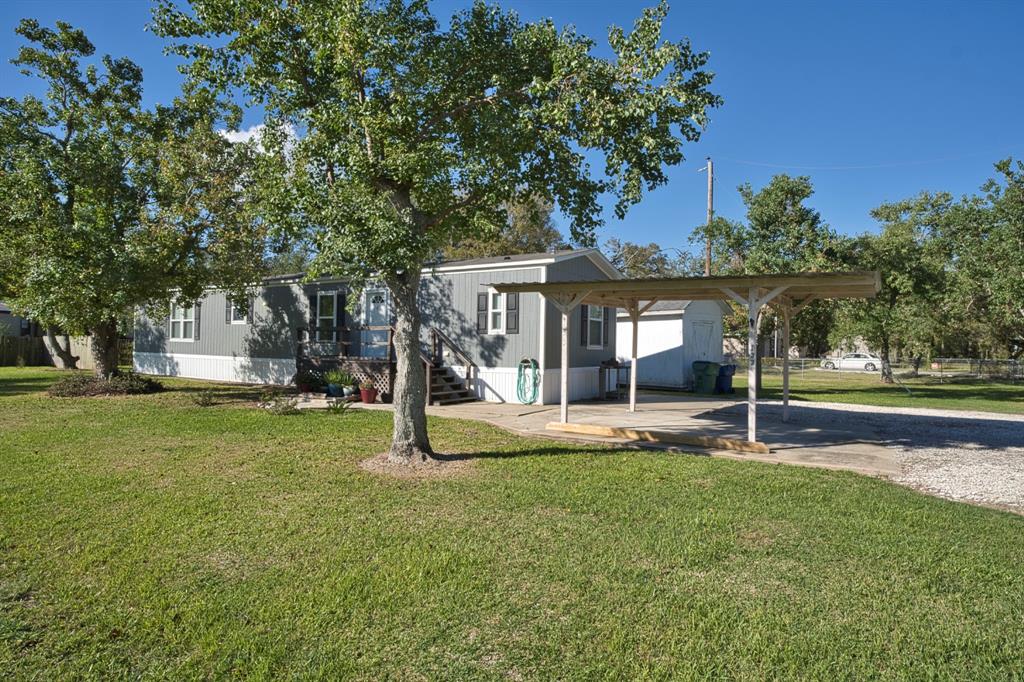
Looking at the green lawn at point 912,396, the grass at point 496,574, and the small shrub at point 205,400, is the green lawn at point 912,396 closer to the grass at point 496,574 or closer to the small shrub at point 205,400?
the grass at point 496,574

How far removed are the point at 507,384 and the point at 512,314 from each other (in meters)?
1.64

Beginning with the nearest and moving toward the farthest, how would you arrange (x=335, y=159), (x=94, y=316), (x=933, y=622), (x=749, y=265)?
(x=933, y=622) → (x=335, y=159) → (x=94, y=316) → (x=749, y=265)

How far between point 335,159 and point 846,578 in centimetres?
617

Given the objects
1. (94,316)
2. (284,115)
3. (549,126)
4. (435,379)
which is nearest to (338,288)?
(435,379)

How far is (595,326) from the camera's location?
53.5 feet

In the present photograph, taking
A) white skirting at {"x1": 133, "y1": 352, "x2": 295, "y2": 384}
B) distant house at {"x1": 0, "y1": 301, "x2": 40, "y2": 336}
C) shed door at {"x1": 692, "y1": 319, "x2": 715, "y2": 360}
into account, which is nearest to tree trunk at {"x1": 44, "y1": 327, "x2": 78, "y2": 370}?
white skirting at {"x1": 133, "y1": 352, "x2": 295, "y2": 384}

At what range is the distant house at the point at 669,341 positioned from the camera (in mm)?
20438

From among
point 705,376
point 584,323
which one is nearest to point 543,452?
point 584,323

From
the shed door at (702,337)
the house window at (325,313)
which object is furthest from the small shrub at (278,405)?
the shed door at (702,337)

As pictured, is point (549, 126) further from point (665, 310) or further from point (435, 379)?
point (665, 310)

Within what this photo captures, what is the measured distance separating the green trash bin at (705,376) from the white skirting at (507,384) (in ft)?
18.6

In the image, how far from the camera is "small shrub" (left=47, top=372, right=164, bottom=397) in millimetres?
14207

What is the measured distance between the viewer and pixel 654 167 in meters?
6.99

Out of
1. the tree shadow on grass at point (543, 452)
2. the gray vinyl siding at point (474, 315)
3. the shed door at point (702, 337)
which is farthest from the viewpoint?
the shed door at point (702, 337)
